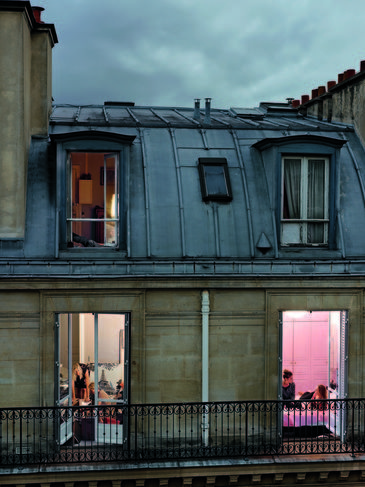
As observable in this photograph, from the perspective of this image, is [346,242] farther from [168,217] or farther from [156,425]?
[156,425]

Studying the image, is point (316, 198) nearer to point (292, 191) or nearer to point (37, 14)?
point (292, 191)

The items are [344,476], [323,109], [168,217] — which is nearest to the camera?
[344,476]

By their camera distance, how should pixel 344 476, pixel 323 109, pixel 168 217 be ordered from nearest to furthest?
pixel 344 476 < pixel 168 217 < pixel 323 109

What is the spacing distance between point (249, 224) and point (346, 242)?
2.43 m

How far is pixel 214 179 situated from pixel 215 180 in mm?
A: 39

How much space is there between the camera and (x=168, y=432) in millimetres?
10961

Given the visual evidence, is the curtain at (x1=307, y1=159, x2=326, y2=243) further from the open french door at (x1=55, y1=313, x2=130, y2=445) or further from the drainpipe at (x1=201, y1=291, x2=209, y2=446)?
the open french door at (x1=55, y1=313, x2=130, y2=445)

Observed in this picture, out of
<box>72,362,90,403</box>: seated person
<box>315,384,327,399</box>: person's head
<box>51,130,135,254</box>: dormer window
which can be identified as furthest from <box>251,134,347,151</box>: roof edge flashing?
<box>72,362,90,403</box>: seated person

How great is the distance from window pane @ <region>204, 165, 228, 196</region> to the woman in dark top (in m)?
4.66

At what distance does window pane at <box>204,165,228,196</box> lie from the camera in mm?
11984

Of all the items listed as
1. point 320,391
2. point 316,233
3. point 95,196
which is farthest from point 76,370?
point 316,233

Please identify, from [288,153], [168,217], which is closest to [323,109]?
[288,153]

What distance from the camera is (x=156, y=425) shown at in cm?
1098

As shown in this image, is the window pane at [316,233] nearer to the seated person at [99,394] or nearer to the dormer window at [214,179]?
the dormer window at [214,179]
